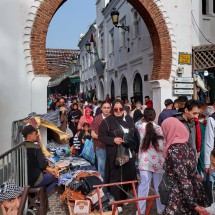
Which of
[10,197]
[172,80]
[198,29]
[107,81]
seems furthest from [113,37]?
[10,197]

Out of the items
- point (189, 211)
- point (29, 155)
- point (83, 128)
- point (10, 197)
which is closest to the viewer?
point (10, 197)

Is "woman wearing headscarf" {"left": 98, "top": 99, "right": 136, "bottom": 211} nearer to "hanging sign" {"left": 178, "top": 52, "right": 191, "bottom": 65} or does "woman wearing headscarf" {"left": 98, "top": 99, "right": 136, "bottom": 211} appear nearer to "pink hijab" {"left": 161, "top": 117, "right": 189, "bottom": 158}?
"pink hijab" {"left": 161, "top": 117, "right": 189, "bottom": 158}

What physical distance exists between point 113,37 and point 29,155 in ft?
53.1

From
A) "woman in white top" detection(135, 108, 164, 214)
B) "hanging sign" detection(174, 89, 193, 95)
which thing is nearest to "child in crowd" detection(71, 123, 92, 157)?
"woman in white top" detection(135, 108, 164, 214)

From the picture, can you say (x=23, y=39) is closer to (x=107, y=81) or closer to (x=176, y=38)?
(x=176, y=38)

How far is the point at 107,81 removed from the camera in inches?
837

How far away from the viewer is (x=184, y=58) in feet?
31.6

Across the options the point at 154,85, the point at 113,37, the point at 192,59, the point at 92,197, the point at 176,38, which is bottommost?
the point at 92,197

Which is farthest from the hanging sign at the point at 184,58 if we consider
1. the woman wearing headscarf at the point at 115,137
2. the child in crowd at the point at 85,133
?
the woman wearing headscarf at the point at 115,137

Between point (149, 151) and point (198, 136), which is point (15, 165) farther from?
point (198, 136)

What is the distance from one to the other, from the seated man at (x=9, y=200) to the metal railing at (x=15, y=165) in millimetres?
354

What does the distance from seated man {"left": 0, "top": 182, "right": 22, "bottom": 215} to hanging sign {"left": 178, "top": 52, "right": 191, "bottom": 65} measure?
7.72m

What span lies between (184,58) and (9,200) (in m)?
7.96

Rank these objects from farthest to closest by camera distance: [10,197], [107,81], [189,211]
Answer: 1. [107,81]
2. [189,211]
3. [10,197]
